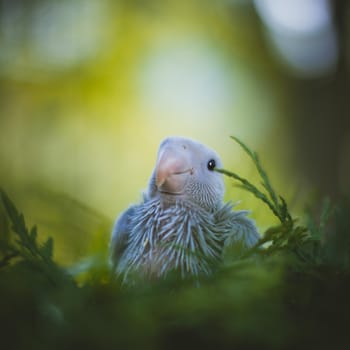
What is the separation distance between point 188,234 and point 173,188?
10 centimetres

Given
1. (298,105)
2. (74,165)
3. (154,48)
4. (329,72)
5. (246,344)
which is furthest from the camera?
(154,48)

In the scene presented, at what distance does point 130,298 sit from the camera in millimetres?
357

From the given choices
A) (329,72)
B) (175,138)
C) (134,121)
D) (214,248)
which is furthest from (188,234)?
(134,121)

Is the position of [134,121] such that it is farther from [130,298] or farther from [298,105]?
[130,298]

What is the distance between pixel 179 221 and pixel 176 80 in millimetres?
3248

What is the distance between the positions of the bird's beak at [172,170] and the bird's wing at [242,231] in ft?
0.37

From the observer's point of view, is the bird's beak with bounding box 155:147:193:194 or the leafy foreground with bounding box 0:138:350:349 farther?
the bird's beak with bounding box 155:147:193:194

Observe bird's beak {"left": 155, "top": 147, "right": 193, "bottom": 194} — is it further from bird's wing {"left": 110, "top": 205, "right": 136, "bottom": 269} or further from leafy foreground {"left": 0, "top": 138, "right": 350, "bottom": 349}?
leafy foreground {"left": 0, "top": 138, "right": 350, "bottom": 349}

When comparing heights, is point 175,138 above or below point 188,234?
above

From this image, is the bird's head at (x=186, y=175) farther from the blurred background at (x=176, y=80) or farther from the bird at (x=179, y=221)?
the blurred background at (x=176, y=80)

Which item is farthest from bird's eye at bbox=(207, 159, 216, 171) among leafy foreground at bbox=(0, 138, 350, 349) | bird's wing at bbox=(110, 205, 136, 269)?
leafy foreground at bbox=(0, 138, 350, 349)

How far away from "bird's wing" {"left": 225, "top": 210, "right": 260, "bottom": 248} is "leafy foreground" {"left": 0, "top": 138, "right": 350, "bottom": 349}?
26 centimetres

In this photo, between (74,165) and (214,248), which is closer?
(214,248)

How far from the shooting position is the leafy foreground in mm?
294
